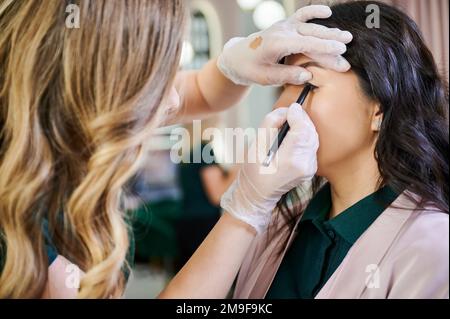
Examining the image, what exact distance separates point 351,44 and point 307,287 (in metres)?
0.45

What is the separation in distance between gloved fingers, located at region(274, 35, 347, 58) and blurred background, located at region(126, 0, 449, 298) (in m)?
0.12

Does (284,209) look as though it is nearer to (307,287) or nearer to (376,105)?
(307,287)

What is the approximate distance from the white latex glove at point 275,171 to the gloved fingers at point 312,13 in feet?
0.56

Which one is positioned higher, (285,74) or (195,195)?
(285,74)

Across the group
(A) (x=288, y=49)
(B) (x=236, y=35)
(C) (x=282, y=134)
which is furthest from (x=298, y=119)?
(B) (x=236, y=35)

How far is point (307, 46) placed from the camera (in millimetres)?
1100

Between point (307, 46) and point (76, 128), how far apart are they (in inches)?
16.9

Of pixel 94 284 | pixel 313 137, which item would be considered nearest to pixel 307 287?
pixel 313 137

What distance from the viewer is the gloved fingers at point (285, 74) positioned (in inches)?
44.4

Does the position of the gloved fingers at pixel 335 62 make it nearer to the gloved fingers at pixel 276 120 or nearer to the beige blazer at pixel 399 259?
the gloved fingers at pixel 276 120

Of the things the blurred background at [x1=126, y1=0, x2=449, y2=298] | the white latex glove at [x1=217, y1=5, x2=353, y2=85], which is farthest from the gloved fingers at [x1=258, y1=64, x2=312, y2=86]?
the blurred background at [x1=126, y1=0, x2=449, y2=298]

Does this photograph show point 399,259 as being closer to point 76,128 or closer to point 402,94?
point 402,94

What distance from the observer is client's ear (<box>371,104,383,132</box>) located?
110cm

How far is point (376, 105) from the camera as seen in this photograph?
110 centimetres
